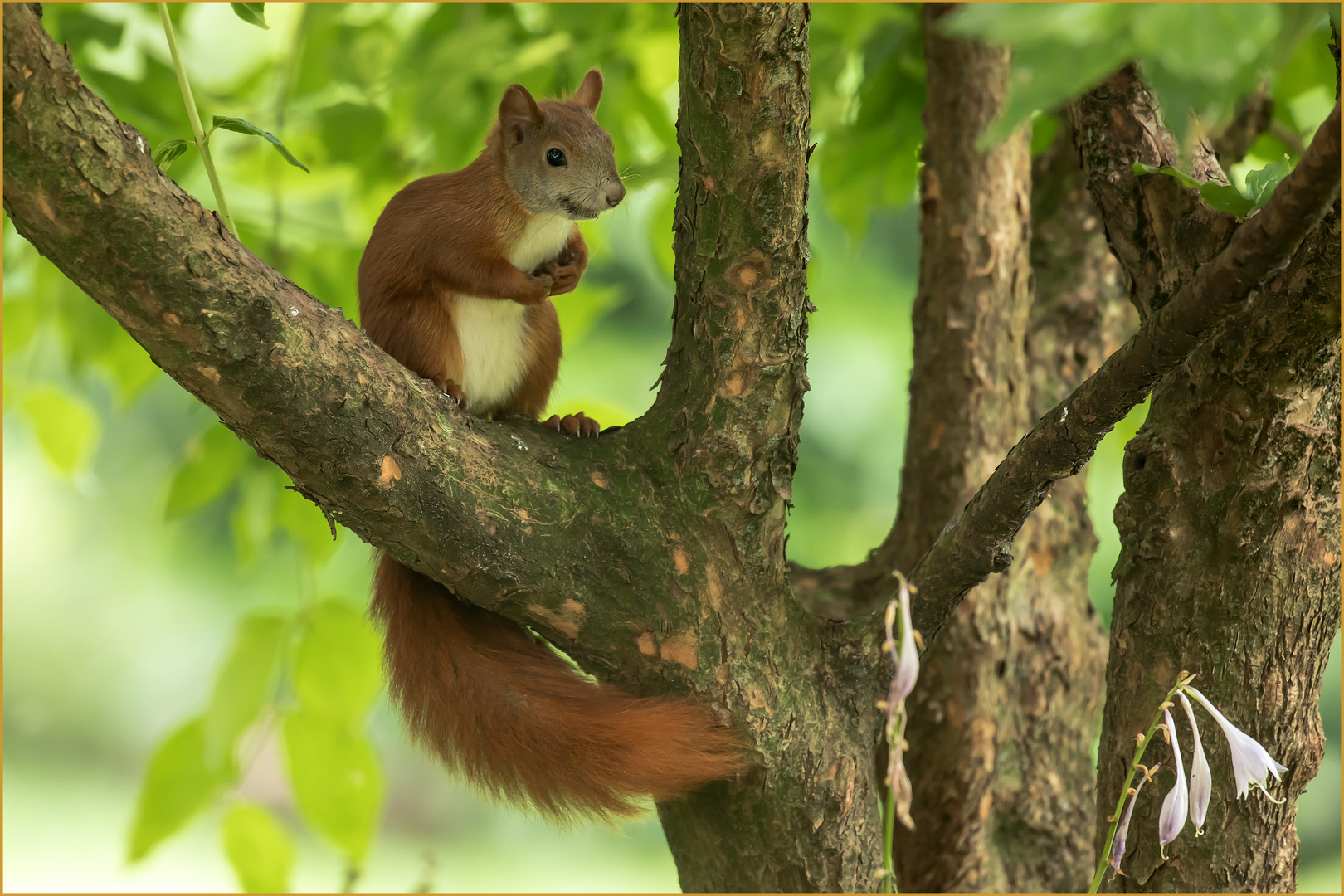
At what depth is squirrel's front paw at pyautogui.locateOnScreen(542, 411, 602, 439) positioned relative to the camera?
3.12ft

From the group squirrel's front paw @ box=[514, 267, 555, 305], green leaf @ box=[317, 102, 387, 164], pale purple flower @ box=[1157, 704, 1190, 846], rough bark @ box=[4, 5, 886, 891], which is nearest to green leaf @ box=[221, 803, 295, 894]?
rough bark @ box=[4, 5, 886, 891]

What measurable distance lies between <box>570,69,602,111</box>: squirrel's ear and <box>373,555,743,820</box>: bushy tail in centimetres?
52

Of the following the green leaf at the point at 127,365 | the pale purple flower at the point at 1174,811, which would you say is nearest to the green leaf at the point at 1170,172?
the pale purple flower at the point at 1174,811

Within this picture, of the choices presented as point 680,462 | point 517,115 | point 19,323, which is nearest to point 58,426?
point 19,323

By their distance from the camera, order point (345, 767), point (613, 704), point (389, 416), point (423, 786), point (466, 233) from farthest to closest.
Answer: point (423, 786) < point (345, 767) < point (466, 233) < point (613, 704) < point (389, 416)

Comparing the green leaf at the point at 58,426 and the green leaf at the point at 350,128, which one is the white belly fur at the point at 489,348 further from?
the green leaf at the point at 58,426

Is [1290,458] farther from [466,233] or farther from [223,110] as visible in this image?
[223,110]

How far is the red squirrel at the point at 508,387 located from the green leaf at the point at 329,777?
0.20m

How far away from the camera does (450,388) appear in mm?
924

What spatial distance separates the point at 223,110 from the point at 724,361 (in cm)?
90

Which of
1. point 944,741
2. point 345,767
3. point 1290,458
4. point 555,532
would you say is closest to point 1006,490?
point 1290,458

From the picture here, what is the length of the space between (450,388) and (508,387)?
→ 114 millimetres

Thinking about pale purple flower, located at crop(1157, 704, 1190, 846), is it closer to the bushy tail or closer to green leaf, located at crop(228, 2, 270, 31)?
→ the bushy tail

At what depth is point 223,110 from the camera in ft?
4.61
